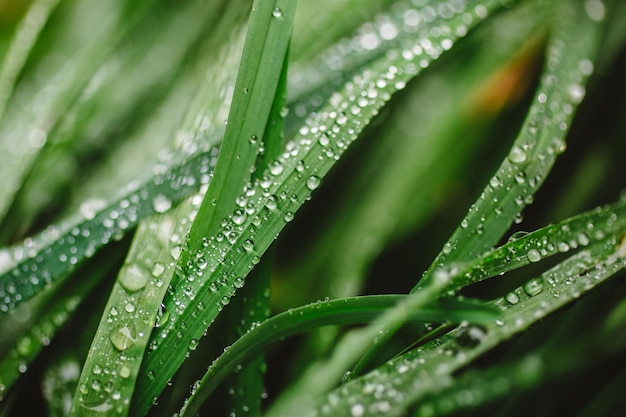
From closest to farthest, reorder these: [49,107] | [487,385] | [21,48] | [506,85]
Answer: [487,385], [49,107], [21,48], [506,85]

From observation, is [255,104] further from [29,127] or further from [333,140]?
[29,127]

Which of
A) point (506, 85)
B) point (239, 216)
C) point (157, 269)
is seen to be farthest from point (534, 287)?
point (506, 85)

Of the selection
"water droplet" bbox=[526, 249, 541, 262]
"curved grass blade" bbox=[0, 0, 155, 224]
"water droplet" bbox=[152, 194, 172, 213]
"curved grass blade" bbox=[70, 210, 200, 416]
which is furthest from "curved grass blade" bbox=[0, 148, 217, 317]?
"water droplet" bbox=[526, 249, 541, 262]

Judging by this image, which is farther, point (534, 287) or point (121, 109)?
point (121, 109)

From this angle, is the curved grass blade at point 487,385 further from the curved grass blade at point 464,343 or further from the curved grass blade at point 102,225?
the curved grass blade at point 102,225

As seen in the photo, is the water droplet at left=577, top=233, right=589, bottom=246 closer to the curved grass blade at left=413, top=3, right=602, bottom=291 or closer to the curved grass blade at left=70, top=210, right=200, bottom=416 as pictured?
the curved grass blade at left=413, top=3, right=602, bottom=291

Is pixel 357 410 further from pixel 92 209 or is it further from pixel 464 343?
pixel 92 209

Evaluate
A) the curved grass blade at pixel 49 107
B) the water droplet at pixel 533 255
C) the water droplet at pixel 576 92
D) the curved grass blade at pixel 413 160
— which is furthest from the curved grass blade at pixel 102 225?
the water droplet at pixel 576 92
